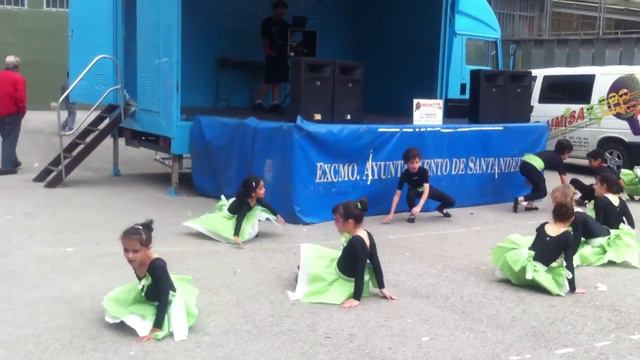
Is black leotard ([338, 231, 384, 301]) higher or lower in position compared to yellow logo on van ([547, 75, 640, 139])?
lower

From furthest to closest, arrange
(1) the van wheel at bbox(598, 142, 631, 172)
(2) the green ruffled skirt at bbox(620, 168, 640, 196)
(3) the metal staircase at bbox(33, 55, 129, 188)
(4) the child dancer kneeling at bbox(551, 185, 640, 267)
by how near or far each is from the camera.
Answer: (1) the van wheel at bbox(598, 142, 631, 172) < (2) the green ruffled skirt at bbox(620, 168, 640, 196) < (3) the metal staircase at bbox(33, 55, 129, 188) < (4) the child dancer kneeling at bbox(551, 185, 640, 267)

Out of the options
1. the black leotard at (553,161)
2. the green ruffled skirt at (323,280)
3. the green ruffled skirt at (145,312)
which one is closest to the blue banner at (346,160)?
the black leotard at (553,161)

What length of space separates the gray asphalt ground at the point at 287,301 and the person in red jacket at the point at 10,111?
3.04m

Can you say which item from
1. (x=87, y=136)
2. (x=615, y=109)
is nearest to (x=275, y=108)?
(x=87, y=136)

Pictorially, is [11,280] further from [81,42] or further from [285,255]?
[81,42]

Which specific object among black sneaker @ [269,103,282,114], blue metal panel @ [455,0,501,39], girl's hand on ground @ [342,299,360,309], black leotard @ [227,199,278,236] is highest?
blue metal panel @ [455,0,501,39]

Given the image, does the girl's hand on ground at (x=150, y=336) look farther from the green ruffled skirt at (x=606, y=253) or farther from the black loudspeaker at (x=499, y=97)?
the black loudspeaker at (x=499, y=97)

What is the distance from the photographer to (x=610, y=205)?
786cm

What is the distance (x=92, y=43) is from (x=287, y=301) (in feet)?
28.0

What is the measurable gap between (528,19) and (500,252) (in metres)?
24.1

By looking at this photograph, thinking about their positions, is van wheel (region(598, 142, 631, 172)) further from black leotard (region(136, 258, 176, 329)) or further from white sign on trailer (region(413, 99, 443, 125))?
black leotard (region(136, 258, 176, 329))

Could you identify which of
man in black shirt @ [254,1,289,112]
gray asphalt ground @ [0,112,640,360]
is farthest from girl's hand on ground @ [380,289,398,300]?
man in black shirt @ [254,1,289,112]

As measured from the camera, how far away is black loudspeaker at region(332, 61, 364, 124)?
1038cm

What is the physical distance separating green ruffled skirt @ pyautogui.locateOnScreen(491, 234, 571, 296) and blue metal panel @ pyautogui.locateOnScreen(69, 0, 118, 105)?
317 inches
